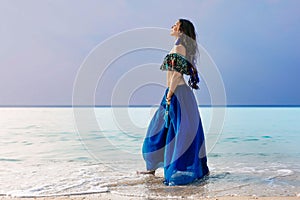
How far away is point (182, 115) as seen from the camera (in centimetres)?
388

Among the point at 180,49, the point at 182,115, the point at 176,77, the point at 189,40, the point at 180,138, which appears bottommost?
the point at 180,138

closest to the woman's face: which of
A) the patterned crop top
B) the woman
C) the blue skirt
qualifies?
the woman

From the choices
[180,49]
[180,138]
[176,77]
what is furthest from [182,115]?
[180,49]

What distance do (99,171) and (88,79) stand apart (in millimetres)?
1166

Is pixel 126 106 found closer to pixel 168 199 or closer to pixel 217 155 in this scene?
pixel 168 199

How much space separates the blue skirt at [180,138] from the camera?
151 inches

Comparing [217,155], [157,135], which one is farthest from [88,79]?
[217,155]

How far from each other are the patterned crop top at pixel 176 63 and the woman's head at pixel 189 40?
0.29 ft

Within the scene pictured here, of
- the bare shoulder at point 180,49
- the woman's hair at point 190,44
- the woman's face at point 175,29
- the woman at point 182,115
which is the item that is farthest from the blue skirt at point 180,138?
the woman's face at point 175,29

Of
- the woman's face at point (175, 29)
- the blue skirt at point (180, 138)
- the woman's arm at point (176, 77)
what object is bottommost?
the blue skirt at point (180, 138)

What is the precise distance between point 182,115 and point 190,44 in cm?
71

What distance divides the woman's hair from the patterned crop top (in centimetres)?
8

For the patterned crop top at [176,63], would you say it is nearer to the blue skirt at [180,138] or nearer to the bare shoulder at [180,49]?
the bare shoulder at [180,49]

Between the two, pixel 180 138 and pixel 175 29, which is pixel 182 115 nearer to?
pixel 180 138
